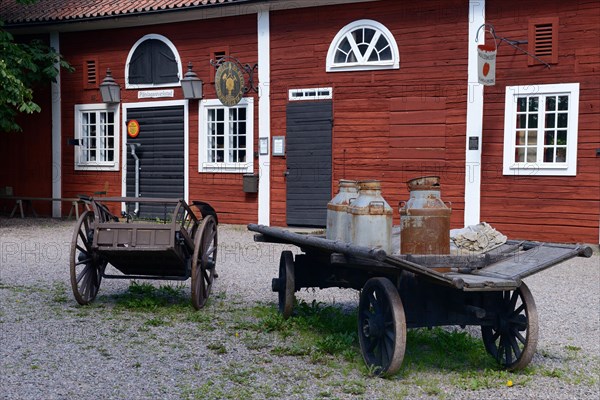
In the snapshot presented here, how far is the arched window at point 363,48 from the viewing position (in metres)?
13.4

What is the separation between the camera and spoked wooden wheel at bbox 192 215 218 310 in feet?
21.8

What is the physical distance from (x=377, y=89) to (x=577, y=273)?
5262 millimetres

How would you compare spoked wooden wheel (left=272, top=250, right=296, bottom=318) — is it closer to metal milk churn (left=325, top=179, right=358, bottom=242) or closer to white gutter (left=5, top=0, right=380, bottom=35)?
metal milk churn (left=325, top=179, right=358, bottom=242)

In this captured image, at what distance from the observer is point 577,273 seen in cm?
993

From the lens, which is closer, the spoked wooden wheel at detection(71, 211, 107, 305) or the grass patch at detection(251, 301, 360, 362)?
the grass patch at detection(251, 301, 360, 362)

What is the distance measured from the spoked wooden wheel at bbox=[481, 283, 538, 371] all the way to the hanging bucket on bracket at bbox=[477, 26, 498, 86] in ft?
24.9

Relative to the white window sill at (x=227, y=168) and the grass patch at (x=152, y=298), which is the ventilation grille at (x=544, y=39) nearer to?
the white window sill at (x=227, y=168)

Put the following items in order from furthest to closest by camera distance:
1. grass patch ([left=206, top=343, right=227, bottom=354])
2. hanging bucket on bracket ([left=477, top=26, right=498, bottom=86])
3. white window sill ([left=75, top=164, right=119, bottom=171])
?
white window sill ([left=75, top=164, right=119, bottom=171])
hanging bucket on bracket ([left=477, top=26, right=498, bottom=86])
grass patch ([left=206, top=343, right=227, bottom=354])

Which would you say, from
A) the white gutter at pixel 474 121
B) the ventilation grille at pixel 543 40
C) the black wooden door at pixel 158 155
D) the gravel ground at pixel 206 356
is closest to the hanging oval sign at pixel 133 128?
the black wooden door at pixel 158 155

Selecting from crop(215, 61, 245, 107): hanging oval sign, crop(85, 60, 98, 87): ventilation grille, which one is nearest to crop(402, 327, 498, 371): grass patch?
crop(215, 61, 245, 107): hanging oval sign

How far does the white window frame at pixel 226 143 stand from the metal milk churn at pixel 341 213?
9.36 m

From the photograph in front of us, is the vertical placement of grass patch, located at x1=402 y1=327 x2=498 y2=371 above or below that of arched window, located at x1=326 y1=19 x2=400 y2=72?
below

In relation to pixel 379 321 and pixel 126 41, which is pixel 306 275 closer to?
pixel 379 321

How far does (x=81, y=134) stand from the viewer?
672 inches
